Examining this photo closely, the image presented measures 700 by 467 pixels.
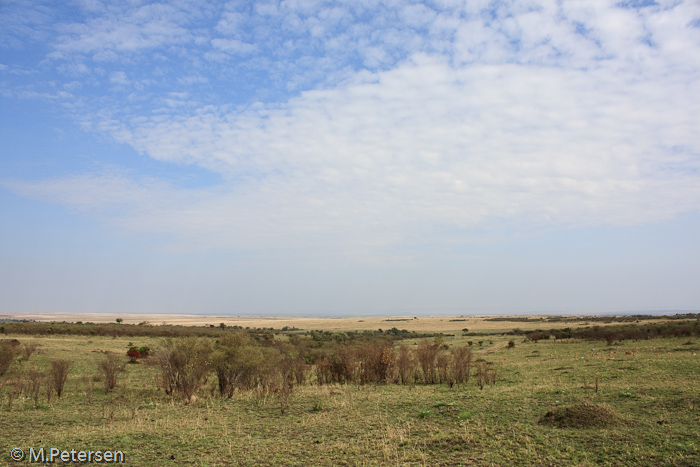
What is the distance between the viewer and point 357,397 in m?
16.5

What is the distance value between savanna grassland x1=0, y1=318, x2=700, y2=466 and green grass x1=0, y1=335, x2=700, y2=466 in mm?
46

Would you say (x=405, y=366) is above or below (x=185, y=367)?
below

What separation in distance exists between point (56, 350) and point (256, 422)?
2730cm

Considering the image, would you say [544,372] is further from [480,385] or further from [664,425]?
[664,425]

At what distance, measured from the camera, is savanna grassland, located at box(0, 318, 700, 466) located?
9.09 meters

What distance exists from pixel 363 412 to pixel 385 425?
2027mm

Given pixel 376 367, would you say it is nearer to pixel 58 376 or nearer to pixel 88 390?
pixel 88 390

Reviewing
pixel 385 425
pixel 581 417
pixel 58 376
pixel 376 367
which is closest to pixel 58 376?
pixel 58 376

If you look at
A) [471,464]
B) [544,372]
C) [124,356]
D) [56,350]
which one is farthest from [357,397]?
[56,350]

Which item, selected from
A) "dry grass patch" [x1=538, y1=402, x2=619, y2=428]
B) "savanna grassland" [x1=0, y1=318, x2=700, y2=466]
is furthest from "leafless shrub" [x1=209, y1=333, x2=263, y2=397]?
"dry grass patch" [x1=538, y1=402, x2=619, y2=428]

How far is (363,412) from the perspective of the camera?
13430 millimetres

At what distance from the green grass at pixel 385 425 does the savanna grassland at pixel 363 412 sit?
46 millimetres

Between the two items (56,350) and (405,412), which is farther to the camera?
(56,350)

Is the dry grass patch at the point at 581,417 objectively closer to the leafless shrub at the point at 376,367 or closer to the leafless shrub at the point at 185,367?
the leafless shrub at the point at 376,367
